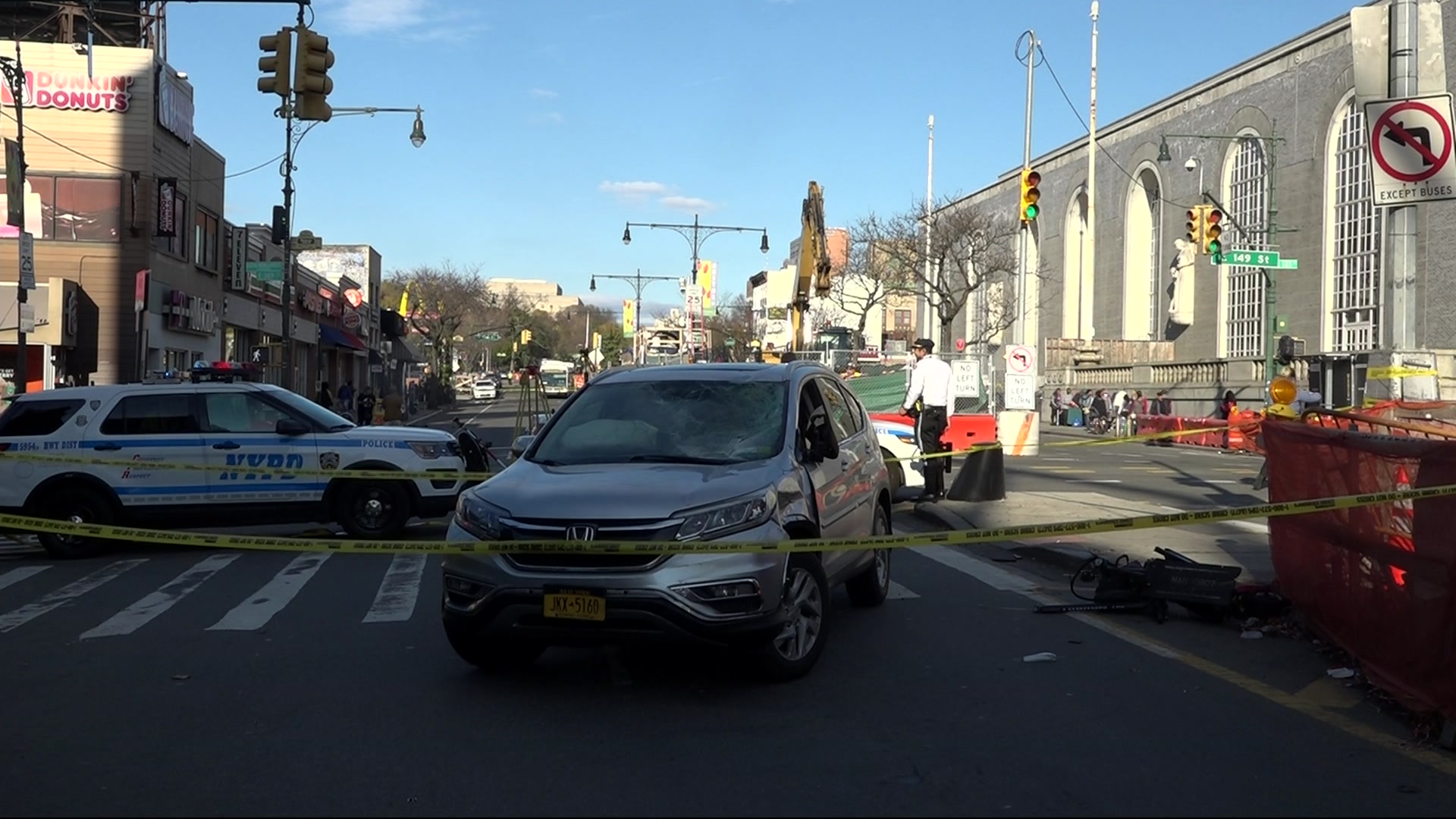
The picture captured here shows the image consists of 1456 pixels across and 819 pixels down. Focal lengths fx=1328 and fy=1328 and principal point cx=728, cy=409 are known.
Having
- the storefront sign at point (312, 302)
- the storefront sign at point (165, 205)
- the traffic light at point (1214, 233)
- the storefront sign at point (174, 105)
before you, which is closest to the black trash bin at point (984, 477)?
the traffic light at point (1214, 233)

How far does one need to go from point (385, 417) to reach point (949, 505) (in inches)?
648

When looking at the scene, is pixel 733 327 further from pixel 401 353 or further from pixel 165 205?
pixel 165 205

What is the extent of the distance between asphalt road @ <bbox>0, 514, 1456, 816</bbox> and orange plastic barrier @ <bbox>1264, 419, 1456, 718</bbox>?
1.47 feet

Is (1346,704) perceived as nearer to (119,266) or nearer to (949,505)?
(949,505)

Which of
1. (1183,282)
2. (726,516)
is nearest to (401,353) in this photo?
(1183,282)

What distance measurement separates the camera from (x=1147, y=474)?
24.2 m

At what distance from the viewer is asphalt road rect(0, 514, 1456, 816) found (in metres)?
5.32

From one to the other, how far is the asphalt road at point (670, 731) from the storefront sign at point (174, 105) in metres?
28.4

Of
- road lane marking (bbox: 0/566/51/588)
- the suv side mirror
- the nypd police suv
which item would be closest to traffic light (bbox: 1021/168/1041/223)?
the nypd police suv

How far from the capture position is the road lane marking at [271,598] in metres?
9.43

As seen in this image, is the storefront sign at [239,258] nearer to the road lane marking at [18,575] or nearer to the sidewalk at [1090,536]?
the road lane marking at [18,575]

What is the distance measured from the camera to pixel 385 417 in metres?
29.1

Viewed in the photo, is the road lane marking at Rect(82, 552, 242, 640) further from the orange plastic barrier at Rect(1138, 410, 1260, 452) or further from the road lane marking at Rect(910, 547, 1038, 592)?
the orange plastic barrier at Rect(1138, 410, 1260, 452)

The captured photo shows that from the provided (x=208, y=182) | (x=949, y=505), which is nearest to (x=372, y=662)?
(x=949, y=505)
